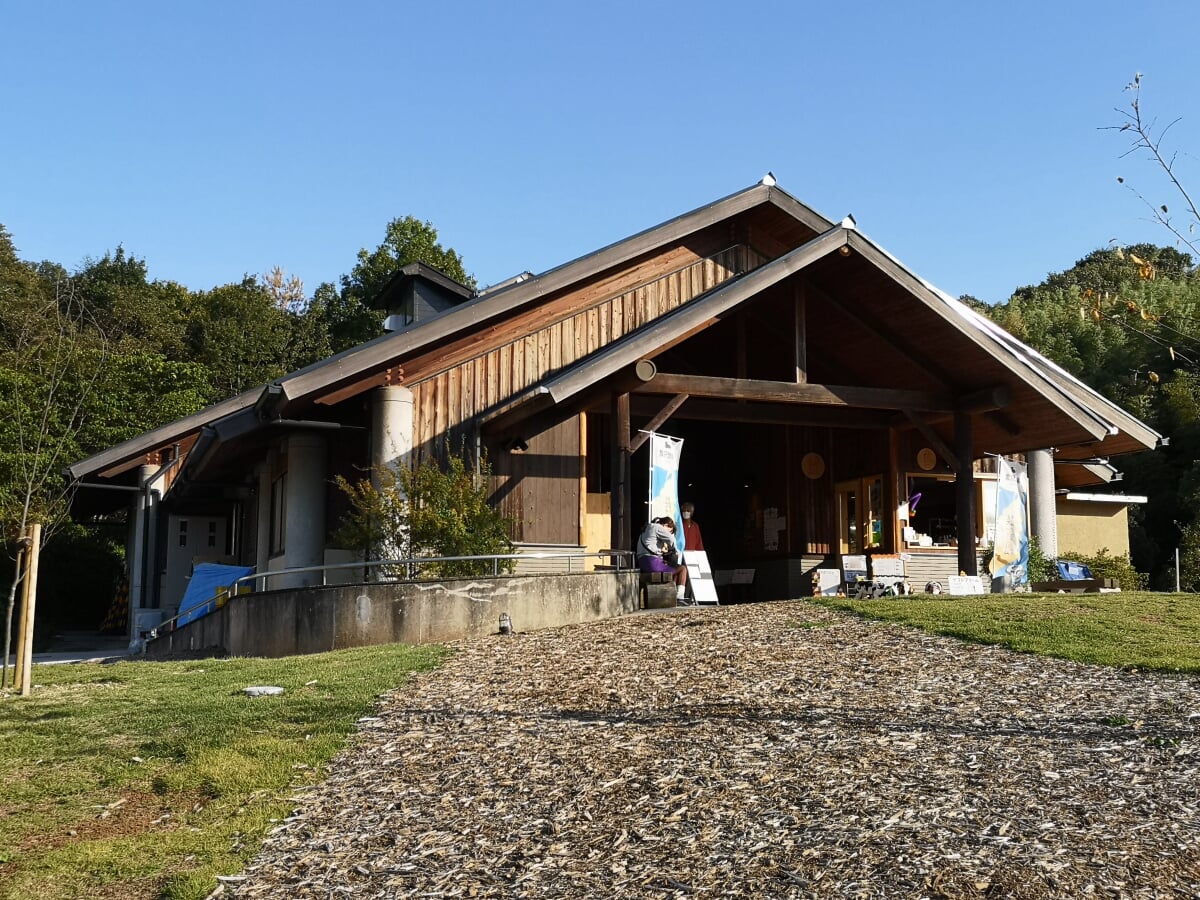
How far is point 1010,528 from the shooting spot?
1847 cm

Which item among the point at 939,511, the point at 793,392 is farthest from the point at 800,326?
the point at 939,511

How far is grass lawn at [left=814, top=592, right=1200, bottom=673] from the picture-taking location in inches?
416

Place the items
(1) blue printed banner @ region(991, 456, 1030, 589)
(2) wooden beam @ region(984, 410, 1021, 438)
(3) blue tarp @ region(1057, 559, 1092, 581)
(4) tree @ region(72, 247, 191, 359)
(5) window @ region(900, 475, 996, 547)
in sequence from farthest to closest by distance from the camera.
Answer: (4) tree @ region(72, 247, 191, 359), (3) blue tarp @ region(1057, 559, 1092, 581), (5) window @ region(900, 475, 996, 547), (2) wooden beam @ region(984, 410, 1021, 438), (1) blue printed banner @ region(991, 456, 1030, 589)

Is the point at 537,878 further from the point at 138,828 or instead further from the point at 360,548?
the point at 360,548

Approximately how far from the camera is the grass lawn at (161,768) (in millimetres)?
5965

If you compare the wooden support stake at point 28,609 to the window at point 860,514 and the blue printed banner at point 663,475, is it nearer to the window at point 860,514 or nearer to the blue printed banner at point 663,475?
the blue printed banner at point 663,475

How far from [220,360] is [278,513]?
31031 mm

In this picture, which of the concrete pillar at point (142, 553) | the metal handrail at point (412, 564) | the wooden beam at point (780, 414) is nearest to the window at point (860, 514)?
the wooden beam at point (780, 414)

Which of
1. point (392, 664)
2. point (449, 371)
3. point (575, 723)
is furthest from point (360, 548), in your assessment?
point (575, 723)

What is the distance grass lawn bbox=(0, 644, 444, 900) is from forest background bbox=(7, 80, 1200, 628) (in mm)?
2464

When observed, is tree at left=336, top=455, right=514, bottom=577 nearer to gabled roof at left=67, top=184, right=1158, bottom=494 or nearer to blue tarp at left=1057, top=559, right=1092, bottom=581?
gabled roof at left=67, top=184, right=1158, bottom=494

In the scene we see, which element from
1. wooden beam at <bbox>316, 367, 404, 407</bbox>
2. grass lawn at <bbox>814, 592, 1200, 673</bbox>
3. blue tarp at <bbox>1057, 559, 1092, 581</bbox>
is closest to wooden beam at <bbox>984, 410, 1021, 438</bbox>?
grass lawn at <bbox>814, 592, 1200, 673</bbox>

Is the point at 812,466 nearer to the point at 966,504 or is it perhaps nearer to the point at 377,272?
the point at 966,504

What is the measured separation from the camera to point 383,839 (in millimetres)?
6180
